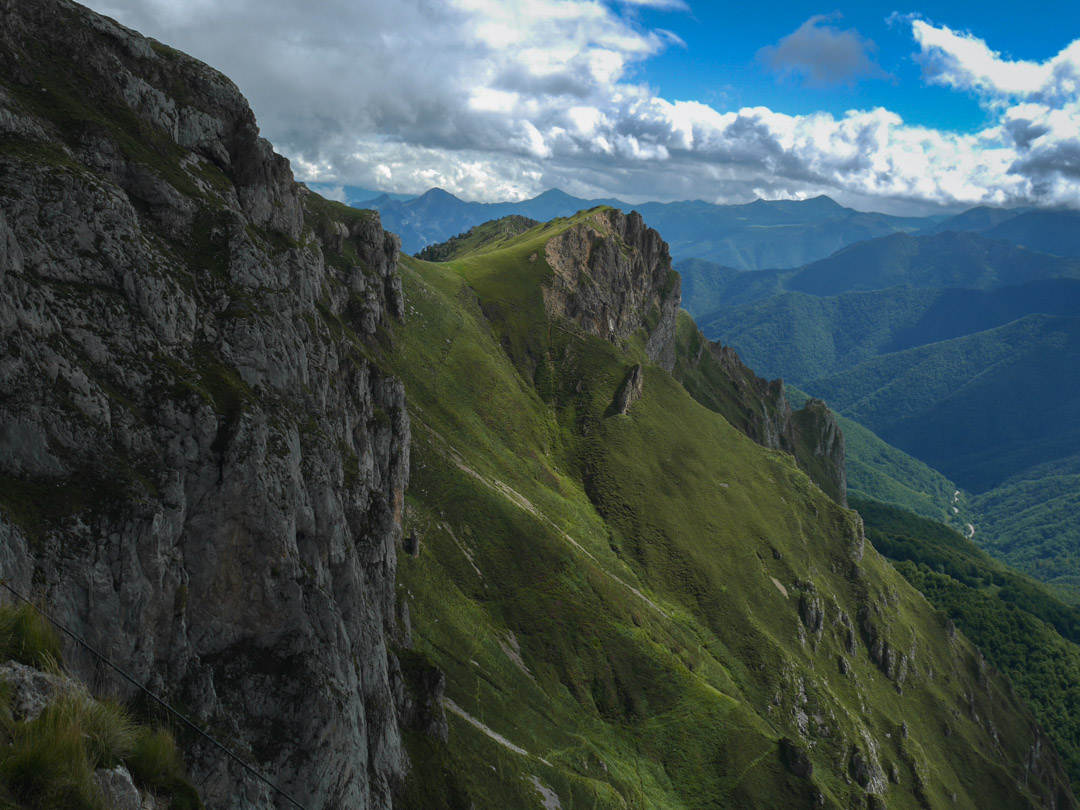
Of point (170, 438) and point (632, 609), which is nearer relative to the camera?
point (170, 438)

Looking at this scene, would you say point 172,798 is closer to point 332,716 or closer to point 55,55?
point 332,716

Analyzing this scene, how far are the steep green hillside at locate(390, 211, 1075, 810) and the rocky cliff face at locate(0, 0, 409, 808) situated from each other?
18692mm

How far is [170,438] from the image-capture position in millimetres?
32000

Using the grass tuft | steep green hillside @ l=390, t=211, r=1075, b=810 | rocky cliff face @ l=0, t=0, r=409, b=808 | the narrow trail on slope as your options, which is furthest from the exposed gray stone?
the grass tuft

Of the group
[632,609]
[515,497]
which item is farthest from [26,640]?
[632,609]

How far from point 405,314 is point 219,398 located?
4010 inches

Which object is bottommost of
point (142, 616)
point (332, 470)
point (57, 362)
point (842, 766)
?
point (842, 766)

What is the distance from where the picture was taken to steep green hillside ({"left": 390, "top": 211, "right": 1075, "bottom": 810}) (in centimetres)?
8156

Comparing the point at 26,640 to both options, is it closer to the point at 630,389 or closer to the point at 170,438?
the point at 170,438

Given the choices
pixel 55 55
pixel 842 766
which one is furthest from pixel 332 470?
pixel 842 766

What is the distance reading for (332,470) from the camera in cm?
4625

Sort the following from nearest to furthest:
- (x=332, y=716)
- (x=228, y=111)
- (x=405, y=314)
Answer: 1. (x=332, y=716)
2. (x=228, y=111)
3. (x=405, y=314)

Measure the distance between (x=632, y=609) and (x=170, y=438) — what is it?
92773 millimetres

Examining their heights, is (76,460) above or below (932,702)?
above
